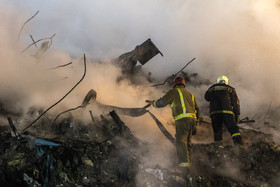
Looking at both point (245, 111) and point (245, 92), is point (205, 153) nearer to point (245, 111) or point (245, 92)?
point (245, 111)

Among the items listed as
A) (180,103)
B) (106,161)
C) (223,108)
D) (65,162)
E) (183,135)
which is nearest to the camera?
(65,162)

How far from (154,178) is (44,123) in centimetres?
250

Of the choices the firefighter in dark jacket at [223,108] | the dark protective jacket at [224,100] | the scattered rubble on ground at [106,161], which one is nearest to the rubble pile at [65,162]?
the scattered rubble on ground at [106,161]

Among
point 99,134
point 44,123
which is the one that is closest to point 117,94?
point 99,134

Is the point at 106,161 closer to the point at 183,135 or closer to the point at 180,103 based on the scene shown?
A: the point at 183,135

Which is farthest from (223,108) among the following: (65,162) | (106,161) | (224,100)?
(65,162)

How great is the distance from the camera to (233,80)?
12.2m

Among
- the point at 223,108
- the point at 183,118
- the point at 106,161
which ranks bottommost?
the point at 106,161

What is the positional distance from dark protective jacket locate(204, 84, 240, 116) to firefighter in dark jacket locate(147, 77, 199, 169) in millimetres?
982

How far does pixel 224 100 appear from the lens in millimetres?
5730

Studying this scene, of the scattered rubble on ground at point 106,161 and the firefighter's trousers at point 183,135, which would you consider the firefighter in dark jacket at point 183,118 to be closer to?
the firefighter's trousers at point 183,135

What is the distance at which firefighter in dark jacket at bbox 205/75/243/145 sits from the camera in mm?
5547

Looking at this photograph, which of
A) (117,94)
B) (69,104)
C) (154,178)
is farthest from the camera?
(117,94)

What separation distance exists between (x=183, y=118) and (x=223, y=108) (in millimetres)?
1543
